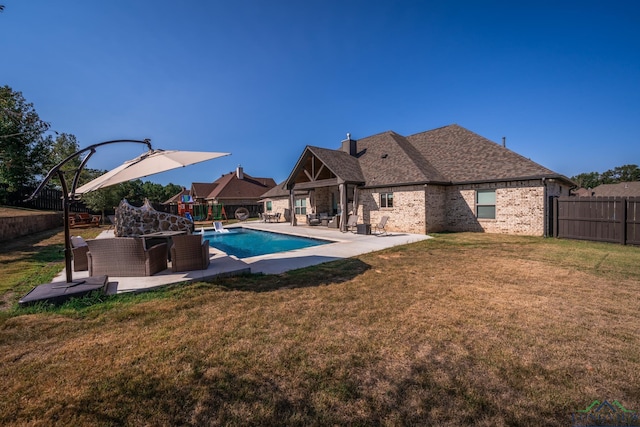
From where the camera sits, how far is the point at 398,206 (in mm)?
15836

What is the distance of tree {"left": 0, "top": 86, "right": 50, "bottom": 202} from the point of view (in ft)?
42.3

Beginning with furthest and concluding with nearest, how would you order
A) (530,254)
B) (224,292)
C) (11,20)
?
(530,254) → (11,20) → (224,292)

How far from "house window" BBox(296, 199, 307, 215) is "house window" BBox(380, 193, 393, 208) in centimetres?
837

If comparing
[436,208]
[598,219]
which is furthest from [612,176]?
[436,208]

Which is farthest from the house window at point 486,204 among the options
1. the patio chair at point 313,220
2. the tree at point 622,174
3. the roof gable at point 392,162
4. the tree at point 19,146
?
the tree at point 622,174

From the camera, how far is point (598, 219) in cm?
1100

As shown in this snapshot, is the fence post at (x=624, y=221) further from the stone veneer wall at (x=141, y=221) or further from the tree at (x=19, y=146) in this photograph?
the tree at (x=19, y=146)

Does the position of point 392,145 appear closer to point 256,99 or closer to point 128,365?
point 256,99

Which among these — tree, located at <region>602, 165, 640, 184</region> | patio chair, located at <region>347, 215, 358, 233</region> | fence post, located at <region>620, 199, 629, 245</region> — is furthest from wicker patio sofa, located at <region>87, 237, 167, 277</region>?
tree, located at <region>602, 165, 640, 184</region>

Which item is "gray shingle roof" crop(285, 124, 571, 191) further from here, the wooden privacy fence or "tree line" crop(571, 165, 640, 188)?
"tree line" crop(571, 165, 640, 188)

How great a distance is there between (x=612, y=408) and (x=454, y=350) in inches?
50.4

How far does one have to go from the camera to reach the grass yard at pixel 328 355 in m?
2.29

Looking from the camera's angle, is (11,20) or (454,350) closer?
(454,350)

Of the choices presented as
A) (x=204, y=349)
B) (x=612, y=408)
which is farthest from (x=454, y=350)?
(x=204, y=349)
